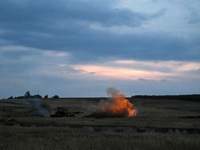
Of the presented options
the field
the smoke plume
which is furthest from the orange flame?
the field

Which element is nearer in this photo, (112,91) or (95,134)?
(95,134)

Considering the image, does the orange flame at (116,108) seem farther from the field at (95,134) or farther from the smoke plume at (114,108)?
the field at (95,134)

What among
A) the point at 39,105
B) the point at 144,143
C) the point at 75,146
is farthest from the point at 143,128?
the point at 39,105

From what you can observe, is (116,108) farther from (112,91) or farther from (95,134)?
(95,134)

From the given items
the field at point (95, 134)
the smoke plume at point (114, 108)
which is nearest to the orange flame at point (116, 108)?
the smoke plume at point (114, 108)

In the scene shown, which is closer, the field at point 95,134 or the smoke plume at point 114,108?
the field at point 95,134

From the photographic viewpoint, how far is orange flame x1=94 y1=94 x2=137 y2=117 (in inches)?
2749

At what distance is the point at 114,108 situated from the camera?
71.2 m

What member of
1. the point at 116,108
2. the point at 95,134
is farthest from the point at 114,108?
the point at 95,134

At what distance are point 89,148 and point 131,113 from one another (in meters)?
53.0

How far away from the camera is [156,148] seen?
18.3 m

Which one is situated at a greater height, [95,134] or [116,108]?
[116,108]

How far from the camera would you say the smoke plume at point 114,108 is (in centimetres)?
6994

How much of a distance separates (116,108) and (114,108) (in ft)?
1.69
